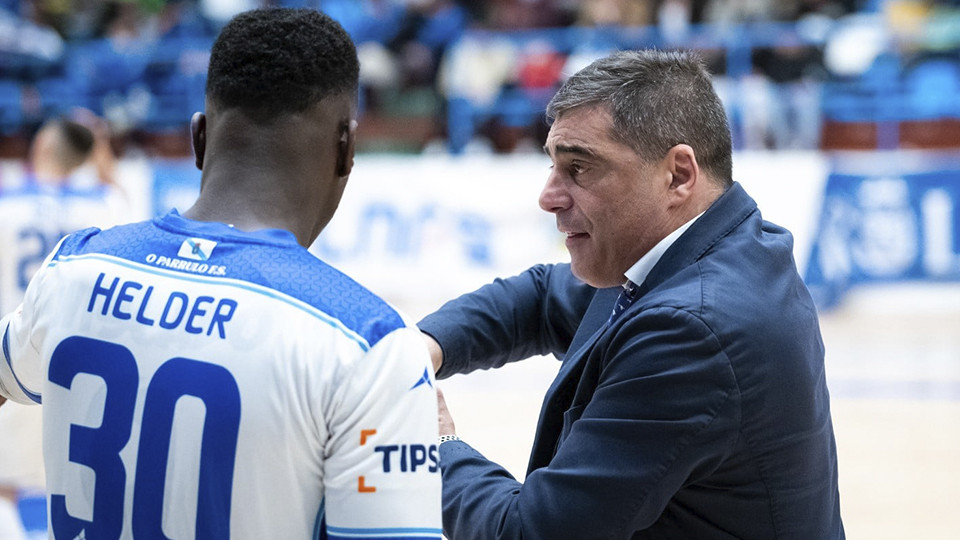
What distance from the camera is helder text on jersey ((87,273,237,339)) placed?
1.33m

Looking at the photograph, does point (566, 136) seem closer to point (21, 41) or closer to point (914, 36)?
point (914, 36)

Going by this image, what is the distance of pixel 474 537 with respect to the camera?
1.71 metres

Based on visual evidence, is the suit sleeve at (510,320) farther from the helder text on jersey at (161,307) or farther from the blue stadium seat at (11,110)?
the blue stadium seat at (11,110)

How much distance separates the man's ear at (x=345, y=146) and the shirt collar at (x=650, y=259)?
63 centimetres

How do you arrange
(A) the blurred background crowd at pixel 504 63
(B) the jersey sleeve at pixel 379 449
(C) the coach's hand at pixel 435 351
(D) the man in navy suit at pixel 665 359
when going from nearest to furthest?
1. (B) the jersey sleeve at pixel 379 449
2. (D) the man in navy suit at pixel 665 359
3. (C) the coach's hand at pixel 435 351
4. (A) the blurred background crowd at pixel 504 63

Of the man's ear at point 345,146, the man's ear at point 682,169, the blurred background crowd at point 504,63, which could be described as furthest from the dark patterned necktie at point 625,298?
the blurred background crowd at point 504,63

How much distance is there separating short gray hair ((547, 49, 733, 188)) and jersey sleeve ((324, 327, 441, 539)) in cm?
71

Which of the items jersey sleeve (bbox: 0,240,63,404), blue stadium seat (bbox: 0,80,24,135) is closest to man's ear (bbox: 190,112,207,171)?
jersey sleeve (bbox: 0,240,63,404)

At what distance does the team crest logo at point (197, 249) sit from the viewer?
4.52 ft

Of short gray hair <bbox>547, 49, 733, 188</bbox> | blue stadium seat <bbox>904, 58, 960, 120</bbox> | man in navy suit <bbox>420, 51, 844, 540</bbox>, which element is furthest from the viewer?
blue stadium seat <bbox>904, 58, 960, 120</bbox>

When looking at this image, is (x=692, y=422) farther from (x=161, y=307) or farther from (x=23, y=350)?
(x=23, y=350)

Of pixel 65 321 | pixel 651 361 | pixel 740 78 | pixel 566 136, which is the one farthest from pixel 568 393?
pixel 740 78

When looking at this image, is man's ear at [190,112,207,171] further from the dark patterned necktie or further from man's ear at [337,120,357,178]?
the dark patterned necktie

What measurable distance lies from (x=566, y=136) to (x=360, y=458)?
31.8 inches
